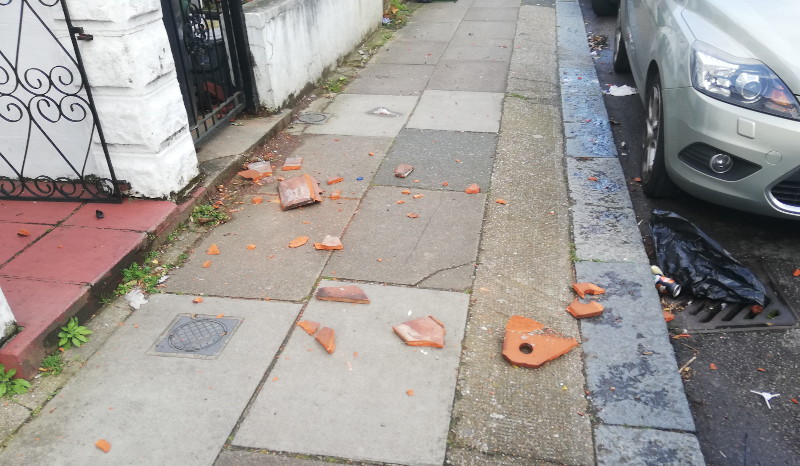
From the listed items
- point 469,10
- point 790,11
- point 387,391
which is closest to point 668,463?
point 387,391

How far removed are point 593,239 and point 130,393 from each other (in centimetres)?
303

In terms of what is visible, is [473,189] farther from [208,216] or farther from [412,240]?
[208,216]

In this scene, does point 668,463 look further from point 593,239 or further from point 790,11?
point 790,11

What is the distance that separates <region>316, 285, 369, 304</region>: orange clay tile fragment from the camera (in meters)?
3.72

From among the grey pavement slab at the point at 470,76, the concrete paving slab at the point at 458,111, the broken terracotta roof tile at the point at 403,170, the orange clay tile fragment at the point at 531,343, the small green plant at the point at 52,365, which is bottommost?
the grey pavement slab at the point at 470,76

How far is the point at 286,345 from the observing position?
11.2ft

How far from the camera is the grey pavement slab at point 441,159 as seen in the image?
5246 mm

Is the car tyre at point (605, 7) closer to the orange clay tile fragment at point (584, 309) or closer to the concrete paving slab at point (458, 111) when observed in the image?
the concrete paving slab at point (458, 111)

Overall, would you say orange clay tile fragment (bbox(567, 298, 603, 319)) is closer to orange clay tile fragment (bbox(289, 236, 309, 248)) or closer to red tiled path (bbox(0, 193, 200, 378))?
orange clay tile fragment (bbox(289, 236, 309, 248))

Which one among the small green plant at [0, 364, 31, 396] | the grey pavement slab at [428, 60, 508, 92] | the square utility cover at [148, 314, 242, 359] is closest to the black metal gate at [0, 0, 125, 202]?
the square utility cover at [148, 314, 242, 359]

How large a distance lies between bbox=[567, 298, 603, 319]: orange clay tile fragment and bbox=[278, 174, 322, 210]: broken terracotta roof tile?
7.14 feet

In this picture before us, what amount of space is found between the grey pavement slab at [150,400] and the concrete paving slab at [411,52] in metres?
5.78

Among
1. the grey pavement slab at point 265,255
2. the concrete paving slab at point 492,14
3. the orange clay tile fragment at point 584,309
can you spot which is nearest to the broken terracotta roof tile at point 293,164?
the grey pavement slab at point 265,255

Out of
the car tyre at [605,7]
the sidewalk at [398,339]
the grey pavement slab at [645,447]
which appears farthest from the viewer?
the car tyre at [605,7]
